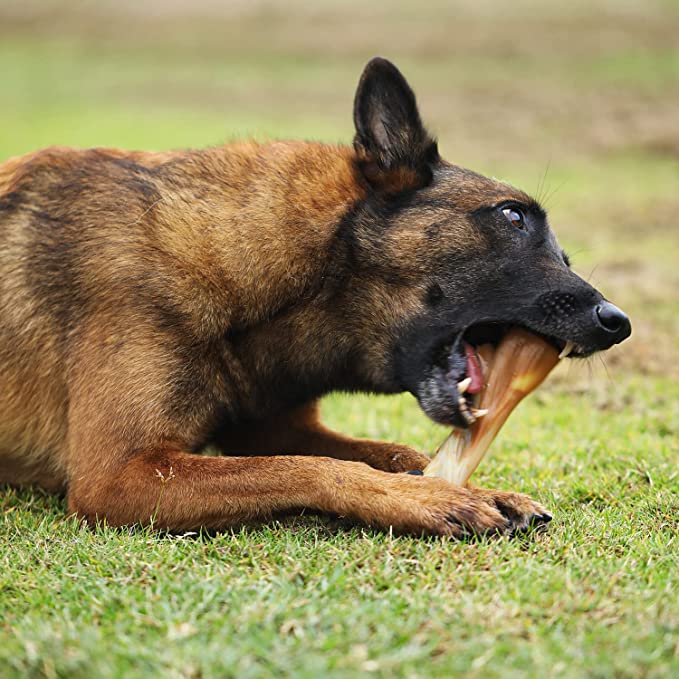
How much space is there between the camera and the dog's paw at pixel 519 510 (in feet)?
11.7

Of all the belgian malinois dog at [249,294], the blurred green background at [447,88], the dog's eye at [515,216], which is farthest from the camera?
the blurred green background at [447,88]

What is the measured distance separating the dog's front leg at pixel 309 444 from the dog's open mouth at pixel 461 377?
0.47 m

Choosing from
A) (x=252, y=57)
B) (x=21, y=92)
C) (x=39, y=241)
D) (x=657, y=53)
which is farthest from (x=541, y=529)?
(x=252, y=57)

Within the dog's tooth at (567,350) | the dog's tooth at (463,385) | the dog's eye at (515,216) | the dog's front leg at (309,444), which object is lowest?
the dog's front leg at (309,444)

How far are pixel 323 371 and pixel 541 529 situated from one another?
1.17 metres

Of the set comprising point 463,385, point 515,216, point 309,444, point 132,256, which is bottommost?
point 309,444

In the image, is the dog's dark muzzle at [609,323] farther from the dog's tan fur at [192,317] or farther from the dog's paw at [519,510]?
the dog's paw at [519,510]

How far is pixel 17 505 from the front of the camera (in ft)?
13.4

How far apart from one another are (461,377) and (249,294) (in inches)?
38.1

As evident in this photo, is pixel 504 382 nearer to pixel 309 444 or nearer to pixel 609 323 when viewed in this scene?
pixel 609 323

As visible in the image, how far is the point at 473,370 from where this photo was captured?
156 inches

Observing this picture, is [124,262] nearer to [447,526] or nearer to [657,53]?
[447,526]

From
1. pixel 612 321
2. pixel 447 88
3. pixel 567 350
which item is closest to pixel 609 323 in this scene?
pixel 612 321

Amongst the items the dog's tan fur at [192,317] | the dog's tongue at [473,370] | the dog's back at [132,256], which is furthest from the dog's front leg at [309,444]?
the dog's back at [132,256]
